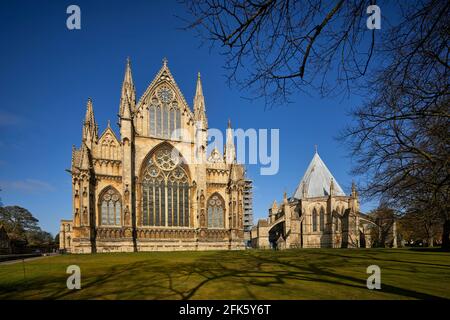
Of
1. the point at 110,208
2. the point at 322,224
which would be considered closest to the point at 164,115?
the point at 110,208

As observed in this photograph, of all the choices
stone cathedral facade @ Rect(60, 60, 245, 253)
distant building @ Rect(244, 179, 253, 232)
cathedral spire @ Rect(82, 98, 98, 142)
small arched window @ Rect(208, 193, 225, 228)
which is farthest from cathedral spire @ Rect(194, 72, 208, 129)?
distant building @ Rect(244, 179, 253, 232)

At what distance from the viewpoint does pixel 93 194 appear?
95.2 feet

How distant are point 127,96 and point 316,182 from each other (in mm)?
34309

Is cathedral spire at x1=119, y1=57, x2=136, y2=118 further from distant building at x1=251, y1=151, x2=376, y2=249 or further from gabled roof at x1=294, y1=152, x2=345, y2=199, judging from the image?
gabled roof at x1=294, y1=152, x2=345, y2=199

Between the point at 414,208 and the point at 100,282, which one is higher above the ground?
the point at 414,208

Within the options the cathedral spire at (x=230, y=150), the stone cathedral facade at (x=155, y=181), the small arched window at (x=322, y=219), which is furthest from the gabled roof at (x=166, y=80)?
the small arched window at (x=322, y=219)

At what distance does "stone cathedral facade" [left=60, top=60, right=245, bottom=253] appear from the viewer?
2842cm

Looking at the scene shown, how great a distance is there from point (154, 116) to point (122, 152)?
624cm

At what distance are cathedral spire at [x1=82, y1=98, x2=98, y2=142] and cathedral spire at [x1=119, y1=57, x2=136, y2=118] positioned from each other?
317 centimetres

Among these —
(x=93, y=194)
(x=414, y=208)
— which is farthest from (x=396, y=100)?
(x=93, y=194)

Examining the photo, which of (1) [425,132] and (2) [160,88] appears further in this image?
(2) [160,88]
